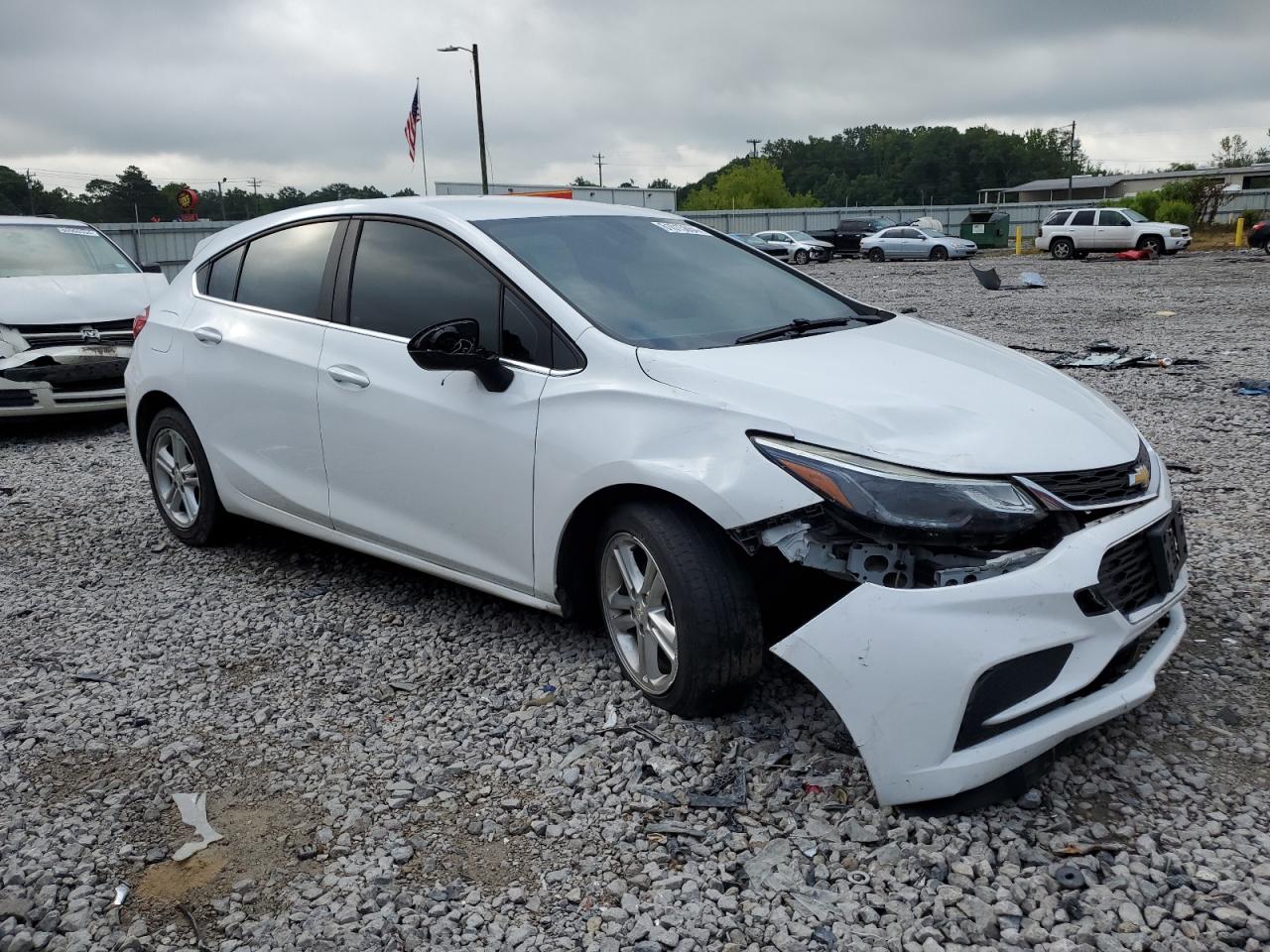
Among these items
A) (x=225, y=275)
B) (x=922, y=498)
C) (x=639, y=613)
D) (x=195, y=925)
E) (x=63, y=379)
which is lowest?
(x=195, y=925)

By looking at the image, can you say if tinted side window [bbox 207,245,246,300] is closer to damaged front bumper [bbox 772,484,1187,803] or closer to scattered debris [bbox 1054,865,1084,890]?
damaged front bumper [bbox 772,484,1187,803]

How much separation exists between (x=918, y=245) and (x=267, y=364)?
35108 millimetres

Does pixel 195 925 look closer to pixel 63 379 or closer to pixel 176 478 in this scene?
pixel 176 478

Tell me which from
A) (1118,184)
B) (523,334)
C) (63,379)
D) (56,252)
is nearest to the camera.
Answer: (523,334)

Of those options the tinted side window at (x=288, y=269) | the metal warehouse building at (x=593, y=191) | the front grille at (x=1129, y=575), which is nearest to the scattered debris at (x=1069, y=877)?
the front grille at (x=1129, y=575)

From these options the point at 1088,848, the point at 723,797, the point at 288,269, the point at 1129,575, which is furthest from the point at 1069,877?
the point at 288,269

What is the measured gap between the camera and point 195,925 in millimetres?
2623

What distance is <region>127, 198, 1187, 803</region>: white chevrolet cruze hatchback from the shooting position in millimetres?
2742

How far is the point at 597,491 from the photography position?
132 inches

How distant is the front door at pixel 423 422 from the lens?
367cm

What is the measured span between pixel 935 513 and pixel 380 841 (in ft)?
5.65

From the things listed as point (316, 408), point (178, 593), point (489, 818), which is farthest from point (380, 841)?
point (178, 593)

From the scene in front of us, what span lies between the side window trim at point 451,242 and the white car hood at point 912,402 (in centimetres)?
35

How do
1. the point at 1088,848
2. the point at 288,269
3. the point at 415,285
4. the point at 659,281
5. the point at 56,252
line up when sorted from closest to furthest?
1. the point at 1088,848
2. the point at 659,281
3. the point at 415,285
4. the point at 288,269
5. the point at 56,252
